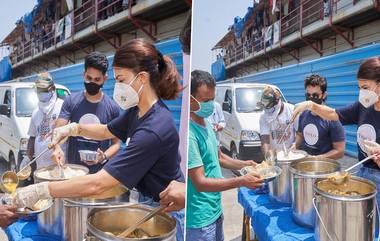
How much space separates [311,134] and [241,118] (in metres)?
0.28

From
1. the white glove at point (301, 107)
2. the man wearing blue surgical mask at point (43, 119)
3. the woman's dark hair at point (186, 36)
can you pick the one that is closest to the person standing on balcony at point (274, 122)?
the white glove at point (301, 107)

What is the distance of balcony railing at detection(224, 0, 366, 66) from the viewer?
1265mm

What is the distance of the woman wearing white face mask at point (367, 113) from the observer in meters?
1.23

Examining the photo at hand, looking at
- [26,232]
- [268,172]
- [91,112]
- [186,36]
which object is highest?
[186,36]

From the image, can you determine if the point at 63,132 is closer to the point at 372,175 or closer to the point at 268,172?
the point at 268,172

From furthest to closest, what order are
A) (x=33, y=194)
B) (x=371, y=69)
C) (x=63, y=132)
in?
(x=63, y=132) → (x=371, y=69) → (x=33, y=194)

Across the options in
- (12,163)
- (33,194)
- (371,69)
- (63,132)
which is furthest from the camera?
(12,163)

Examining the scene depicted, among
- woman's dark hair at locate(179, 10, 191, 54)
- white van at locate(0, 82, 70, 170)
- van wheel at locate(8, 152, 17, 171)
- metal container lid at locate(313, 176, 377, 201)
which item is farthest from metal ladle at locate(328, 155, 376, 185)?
van wheel at locate(8, 152, 17, 171)

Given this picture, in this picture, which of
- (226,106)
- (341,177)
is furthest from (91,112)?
(341,177)

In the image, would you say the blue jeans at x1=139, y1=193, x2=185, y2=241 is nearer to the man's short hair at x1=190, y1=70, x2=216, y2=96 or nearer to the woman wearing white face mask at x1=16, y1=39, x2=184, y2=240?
the woman wearing white face mask at x1=16, y1=39, x2=184, y2=240

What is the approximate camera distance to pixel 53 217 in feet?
4.43

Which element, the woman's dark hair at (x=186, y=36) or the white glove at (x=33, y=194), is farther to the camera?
the woman's dark hair at (x=186, y=36)

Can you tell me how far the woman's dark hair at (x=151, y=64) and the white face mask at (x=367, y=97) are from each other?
1.93 feet

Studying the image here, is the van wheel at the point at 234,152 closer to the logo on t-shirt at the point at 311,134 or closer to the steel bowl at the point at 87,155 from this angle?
the logo on t-shirt at the point at 311,134
